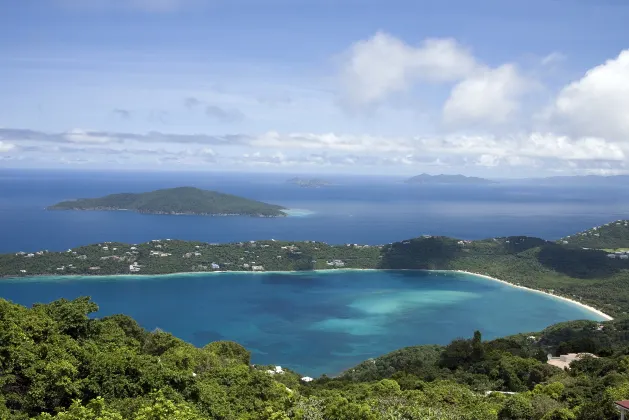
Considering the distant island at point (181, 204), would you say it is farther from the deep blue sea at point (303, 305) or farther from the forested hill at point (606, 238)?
the forested hill at point (606, 238)

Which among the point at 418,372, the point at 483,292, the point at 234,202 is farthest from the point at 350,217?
the point at 418,372

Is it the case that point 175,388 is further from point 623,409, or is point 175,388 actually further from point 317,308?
point 317,308

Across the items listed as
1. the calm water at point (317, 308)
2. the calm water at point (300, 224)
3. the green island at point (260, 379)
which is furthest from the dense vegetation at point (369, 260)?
the green island at point (260, 379)

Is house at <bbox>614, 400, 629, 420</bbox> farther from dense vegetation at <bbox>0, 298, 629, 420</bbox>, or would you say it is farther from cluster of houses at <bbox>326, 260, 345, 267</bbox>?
cluster of houses at <bbox>326, 260, 345, 267</bbox>

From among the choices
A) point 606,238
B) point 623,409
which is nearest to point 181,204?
point 606,238

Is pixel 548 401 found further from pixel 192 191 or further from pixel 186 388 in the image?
pixel 192 191

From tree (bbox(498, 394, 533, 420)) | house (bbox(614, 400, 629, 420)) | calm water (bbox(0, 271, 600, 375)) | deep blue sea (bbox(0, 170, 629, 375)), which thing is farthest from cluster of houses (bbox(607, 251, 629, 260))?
house (bbox(614, 400, 629, 420))

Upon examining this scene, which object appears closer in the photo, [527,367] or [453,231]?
[527,367]
